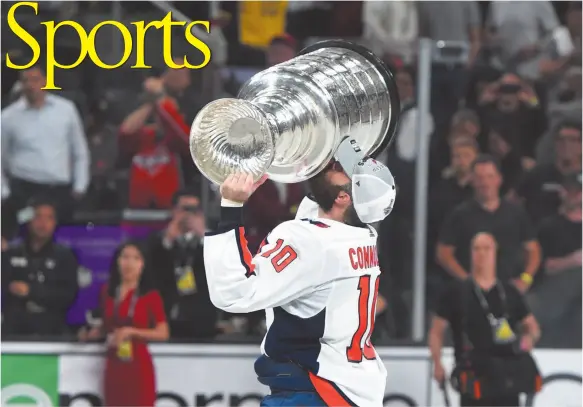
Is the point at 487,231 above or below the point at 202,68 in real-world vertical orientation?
below

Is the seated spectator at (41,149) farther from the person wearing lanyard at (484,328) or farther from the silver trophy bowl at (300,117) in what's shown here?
the silver trophy bowl at (300,117)

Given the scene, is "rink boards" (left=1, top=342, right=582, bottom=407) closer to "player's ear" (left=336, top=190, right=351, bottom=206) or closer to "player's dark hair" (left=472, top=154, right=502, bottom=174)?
"player's dark hair" (left=472, top=154, right=502, bottom=174)

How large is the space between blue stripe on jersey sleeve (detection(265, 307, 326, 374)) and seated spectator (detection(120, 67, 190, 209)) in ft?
8.24

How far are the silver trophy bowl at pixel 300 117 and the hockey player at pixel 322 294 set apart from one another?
109 mm

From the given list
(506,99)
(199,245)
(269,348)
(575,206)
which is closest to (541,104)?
Answer: (506,99)

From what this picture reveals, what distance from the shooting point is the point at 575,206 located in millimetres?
5879

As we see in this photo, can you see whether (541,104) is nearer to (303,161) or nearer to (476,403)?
(476,403)

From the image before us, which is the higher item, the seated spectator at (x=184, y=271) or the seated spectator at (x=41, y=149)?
the seated spectator at (x=41, y=149)

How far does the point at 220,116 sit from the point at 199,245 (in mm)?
2651

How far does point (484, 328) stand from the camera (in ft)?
19.0

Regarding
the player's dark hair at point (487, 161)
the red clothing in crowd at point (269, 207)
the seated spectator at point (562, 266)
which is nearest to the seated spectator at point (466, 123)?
the player's dark hair at point (487, 161)

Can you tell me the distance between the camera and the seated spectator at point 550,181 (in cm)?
587

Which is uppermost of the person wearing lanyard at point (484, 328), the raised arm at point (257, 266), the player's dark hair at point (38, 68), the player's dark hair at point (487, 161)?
the player's dark hair at point (38, 68)

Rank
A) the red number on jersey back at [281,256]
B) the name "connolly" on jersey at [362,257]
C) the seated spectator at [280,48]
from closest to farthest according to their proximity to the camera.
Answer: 1. the red number on jersey back at [281,256]
2. the name "connolly" on jersey at [362,257]
3. the seated spectator at [280,48]
